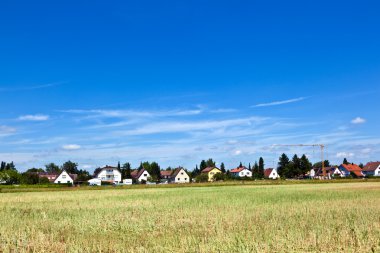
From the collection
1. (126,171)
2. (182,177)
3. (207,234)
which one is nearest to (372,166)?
(182,177)

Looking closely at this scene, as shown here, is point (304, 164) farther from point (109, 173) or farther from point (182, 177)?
point (109, 173)

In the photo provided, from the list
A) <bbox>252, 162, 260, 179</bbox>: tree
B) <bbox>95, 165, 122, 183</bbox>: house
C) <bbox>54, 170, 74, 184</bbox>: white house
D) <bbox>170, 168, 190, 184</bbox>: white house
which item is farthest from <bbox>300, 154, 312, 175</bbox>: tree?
<bbox>54, 170, 74, 184</bbox>: white house

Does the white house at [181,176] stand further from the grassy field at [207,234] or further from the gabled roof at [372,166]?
the grassy field at [207,234]

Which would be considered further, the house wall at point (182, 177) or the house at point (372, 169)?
the house at point (372, 169)

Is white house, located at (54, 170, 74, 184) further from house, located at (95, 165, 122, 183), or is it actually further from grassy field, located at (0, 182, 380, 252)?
grassy field, located at (0, 182, 380, 252)

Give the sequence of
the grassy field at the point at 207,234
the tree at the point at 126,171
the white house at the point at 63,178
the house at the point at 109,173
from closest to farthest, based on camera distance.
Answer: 1. the grassy field at the point at 207,234
2. the white house at the point at 63,178
3. the tree at the point at 126,171
4. the house at the point at 109,173

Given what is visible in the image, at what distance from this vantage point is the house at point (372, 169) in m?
189

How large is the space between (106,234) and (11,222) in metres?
6.40

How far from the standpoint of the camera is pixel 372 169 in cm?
19125

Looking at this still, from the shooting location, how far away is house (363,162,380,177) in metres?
189

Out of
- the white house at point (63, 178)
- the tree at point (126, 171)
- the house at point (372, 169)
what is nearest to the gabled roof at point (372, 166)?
the house at point (372, 169)

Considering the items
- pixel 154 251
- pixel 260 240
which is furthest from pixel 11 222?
pixel 260 240

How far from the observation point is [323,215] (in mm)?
19031

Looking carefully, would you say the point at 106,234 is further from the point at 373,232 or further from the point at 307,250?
the point at 373,232
